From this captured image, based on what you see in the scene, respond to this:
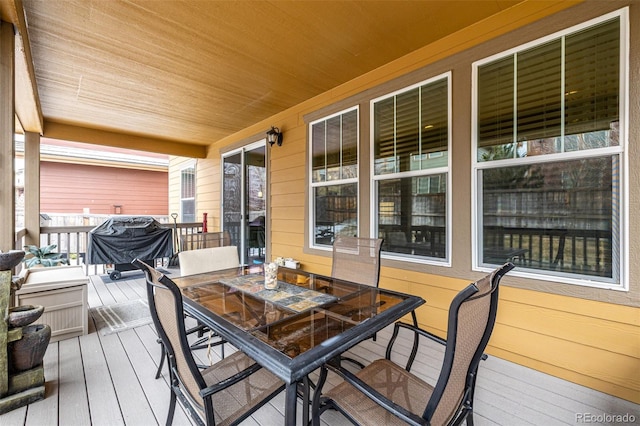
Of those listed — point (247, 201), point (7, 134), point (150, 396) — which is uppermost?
point (7, 134)

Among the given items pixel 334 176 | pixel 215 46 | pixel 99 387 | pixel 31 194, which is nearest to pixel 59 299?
pixel 99 387

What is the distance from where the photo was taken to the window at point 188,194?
7558 mm

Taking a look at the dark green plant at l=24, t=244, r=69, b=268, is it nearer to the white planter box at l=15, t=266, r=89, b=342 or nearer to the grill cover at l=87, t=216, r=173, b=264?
the white planter box at l=15, t=266, r=89, b=342

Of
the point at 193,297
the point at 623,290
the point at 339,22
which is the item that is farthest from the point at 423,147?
the point at 193,297

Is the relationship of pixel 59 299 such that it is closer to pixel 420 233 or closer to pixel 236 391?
pixel 236 391

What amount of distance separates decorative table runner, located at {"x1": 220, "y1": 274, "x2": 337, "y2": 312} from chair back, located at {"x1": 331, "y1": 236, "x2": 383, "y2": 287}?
2.04 feet

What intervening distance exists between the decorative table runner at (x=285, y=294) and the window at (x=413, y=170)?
1.48 metres

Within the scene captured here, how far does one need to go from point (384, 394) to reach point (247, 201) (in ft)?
15.2

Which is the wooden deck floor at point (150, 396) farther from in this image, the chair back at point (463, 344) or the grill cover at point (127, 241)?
the grill cover at point (127, 241)

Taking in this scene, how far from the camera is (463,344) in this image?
98 centimetres

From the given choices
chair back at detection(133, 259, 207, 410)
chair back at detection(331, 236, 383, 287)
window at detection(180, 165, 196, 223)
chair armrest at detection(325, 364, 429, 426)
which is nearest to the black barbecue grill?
window at detection(180, 165, 196, 223)

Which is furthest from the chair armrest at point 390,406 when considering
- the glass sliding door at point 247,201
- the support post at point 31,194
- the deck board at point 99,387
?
the support post at point 31,194

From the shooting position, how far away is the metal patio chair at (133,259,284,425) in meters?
1.06

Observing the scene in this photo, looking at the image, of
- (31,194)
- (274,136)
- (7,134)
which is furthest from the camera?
(274,136)
